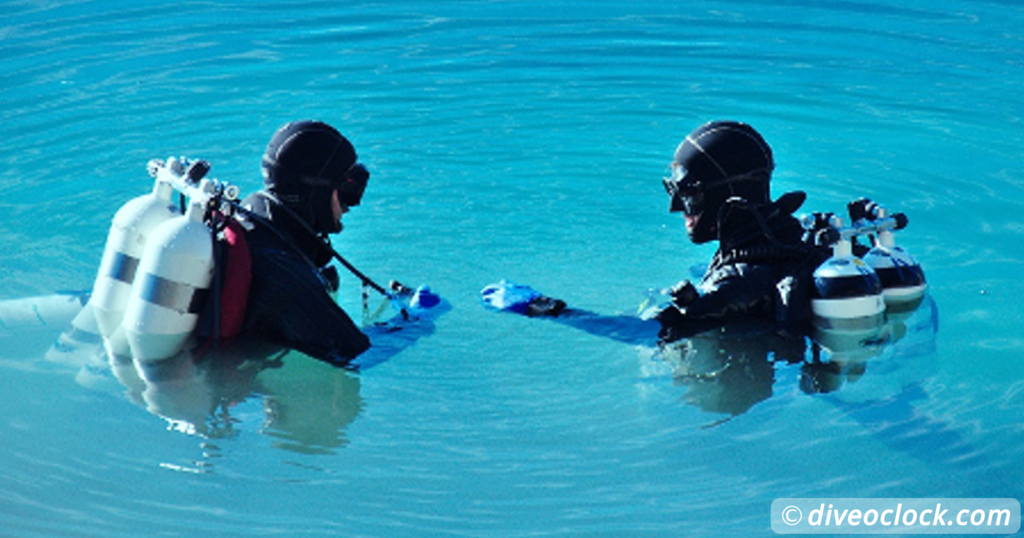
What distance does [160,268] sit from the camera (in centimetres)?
593

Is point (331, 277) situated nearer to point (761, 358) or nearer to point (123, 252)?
point (123, 252)

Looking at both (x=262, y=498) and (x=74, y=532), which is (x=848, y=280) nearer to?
(x=262, y=498)

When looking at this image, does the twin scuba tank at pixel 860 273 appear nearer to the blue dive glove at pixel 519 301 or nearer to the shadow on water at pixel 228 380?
the blue dive glove at pixel 519 301

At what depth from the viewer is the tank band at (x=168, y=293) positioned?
A: 5961mm

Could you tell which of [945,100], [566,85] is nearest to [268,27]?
[566,85]

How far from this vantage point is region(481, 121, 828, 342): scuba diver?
655 cm

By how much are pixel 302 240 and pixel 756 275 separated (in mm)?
2176

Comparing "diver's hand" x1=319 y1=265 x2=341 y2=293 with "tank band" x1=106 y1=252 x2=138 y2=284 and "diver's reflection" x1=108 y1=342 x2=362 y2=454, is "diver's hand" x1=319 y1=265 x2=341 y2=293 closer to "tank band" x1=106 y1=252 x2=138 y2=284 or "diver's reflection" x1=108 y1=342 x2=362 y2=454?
"diver's reflection" x1=108 y1=342 x2=362 y2=454

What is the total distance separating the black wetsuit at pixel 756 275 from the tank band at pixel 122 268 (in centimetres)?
249

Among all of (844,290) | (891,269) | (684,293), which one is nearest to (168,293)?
(684,293)

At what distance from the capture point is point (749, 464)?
18.4ft

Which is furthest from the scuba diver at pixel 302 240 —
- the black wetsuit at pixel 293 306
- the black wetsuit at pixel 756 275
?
the black wetsuit at pixel 756 275

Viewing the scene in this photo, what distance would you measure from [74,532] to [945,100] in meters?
7.97

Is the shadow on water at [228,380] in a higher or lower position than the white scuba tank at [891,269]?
lower
